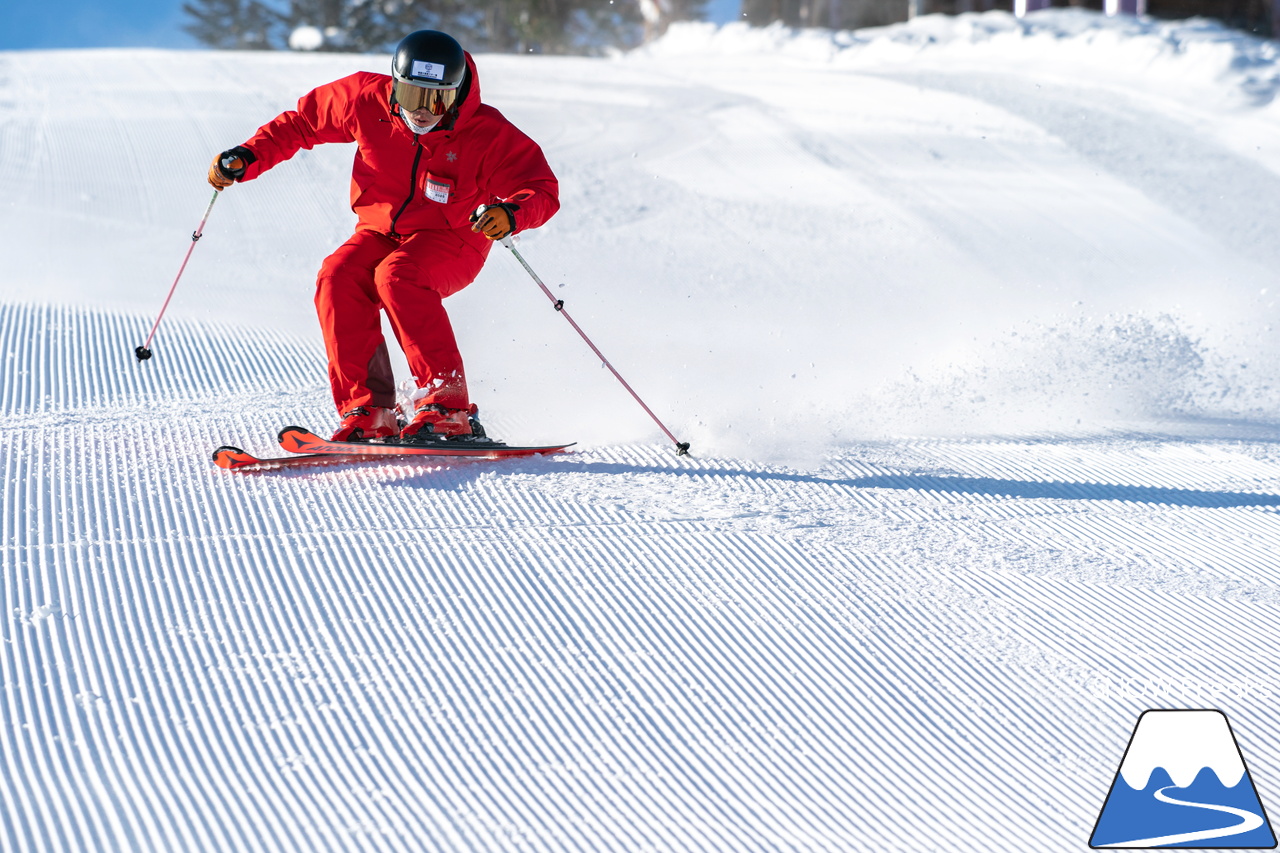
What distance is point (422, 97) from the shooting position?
10.3ft

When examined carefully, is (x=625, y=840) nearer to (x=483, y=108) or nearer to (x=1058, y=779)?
(x=1058, y=779)

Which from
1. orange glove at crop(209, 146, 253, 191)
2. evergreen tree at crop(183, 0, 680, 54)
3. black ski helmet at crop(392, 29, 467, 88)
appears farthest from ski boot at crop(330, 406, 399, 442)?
evergreen tree at crop(183, 0, 680, 54)

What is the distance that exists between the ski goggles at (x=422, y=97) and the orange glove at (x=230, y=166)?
1.78 ft

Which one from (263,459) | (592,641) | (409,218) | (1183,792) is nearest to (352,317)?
(409,218)

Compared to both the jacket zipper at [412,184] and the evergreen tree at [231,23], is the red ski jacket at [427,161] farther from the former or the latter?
the evergreen tree at [231,23]

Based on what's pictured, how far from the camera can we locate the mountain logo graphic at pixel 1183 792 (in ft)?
5.72

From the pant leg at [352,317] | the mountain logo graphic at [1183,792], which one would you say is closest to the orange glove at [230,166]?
the pant leg at [352,317]

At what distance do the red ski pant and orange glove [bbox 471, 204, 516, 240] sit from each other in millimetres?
Answer: 278

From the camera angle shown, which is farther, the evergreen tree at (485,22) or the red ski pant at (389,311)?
the evergreen tree at (485,22)

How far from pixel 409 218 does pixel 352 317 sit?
346 mm

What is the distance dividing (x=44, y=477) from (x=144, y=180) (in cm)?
547

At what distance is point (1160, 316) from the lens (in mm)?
5688

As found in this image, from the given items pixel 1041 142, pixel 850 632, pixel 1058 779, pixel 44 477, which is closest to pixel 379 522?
pixel 44 477

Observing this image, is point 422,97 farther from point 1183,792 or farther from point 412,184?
point 1183,792
